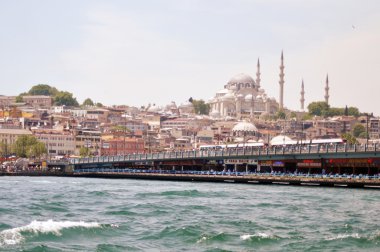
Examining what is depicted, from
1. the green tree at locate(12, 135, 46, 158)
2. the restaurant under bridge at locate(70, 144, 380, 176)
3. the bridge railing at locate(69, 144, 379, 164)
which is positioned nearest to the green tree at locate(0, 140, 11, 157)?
the green tree at locate(12, 135, 46, 158)

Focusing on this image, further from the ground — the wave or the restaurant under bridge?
the restaurant under bridge

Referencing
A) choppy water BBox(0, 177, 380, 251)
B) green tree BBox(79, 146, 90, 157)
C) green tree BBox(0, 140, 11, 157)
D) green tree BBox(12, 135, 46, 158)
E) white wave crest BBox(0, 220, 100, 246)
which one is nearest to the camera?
white wave crest BBox(0, 220, 100, 246)

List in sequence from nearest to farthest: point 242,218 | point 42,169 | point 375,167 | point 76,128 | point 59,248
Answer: point 59,248 < point 242,218 < point 375,167 < point 42,169 < point 76,128

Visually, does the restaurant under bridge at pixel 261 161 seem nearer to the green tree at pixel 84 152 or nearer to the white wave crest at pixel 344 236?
the green tree at pixel 84 152

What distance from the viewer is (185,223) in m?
41.2

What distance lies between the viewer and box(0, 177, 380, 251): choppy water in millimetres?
34500

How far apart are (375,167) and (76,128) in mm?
110678

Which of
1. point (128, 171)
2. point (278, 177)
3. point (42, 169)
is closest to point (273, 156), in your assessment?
point (278, 177)

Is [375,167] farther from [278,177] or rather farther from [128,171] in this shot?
[128,171]

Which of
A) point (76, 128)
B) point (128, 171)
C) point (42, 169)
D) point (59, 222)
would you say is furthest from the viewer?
point (76, 128)

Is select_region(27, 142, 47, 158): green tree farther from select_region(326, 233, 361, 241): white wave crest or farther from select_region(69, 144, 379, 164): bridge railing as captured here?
select_region(326, 233, 361, 241): white wave crest

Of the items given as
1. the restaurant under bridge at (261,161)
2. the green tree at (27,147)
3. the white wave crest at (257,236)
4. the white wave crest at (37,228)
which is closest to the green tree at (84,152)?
the green tree at (27,147)

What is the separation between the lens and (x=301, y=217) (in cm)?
4531

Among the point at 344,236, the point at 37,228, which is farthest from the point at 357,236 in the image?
the point at 37,228
